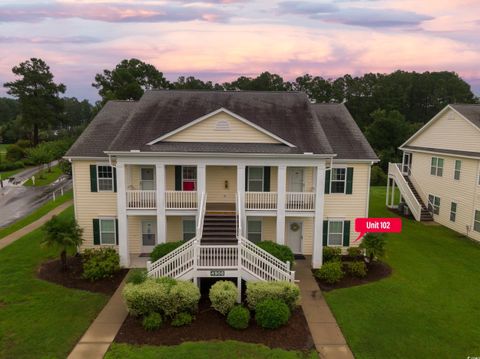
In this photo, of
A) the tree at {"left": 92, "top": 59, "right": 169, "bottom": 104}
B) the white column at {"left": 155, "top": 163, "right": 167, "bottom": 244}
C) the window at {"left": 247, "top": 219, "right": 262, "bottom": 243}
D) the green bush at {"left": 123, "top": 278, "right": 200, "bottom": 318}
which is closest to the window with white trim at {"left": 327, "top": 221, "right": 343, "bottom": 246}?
the window at {"left": 247, "top": 219, "right": 262, "bottom": 243}

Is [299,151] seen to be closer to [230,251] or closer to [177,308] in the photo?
[230,251]

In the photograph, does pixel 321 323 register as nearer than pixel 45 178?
Yes

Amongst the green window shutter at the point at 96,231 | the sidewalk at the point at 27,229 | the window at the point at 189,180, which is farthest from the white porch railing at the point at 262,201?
the sidewalk at the point at 27,229

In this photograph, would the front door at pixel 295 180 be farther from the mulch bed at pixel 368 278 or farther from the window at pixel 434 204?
the window at pixel 434 204

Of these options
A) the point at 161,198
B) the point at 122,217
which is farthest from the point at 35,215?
the point at 161,198

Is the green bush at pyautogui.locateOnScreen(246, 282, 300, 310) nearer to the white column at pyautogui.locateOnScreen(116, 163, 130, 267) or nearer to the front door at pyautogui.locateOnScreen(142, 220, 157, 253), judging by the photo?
the white column at pyautogui.locateOnScreen(116, 163, 130, 267)

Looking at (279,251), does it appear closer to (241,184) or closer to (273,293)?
(273,293)
